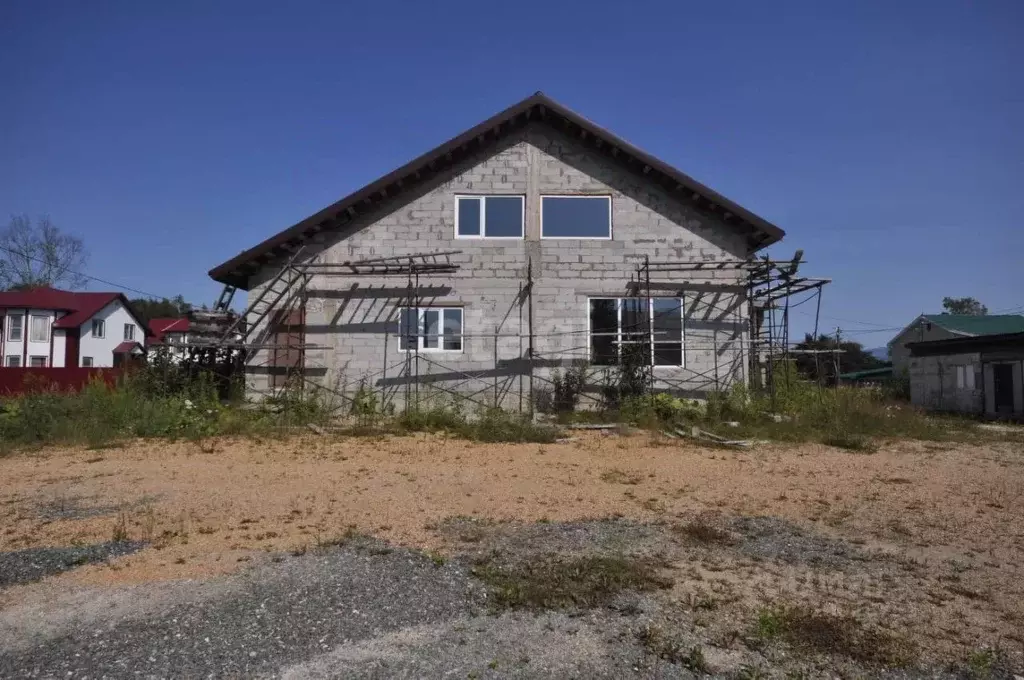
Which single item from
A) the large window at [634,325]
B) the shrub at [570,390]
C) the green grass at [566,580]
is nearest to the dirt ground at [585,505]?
the green grass at [566,580]

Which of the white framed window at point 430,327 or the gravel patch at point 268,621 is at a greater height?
the white framed window at point 430,327

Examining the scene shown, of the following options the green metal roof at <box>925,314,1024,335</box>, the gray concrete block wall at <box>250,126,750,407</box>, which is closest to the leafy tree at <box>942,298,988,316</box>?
the green metal roof at <box>925,314,1024,335</box>

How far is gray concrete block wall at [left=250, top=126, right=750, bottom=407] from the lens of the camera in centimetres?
1709

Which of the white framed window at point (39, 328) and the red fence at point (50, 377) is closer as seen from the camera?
the red fence at point (50, 377)

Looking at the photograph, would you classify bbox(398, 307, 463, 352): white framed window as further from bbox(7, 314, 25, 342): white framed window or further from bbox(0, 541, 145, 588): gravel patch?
bbox(7, 314, 25, 342): white framed window

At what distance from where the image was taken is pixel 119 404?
14680 mm

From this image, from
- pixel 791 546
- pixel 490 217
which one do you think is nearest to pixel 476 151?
pixel 490 217

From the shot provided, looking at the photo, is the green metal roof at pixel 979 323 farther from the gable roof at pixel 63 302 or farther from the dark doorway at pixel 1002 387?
the gable roof at pixel 63 302

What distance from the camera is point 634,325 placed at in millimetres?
16969

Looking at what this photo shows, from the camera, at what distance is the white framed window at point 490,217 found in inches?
690

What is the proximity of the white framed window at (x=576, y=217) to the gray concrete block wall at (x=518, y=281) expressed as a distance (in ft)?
0.67

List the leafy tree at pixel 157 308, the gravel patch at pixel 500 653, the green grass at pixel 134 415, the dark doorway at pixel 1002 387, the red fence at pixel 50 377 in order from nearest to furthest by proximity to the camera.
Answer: the gravel patch at pixel 500 653, the green grass at pixel 134 415, the red fence at pixel 50 377, the dark doorway at pixel 1002 387, the leafy tree at pixel 157 308

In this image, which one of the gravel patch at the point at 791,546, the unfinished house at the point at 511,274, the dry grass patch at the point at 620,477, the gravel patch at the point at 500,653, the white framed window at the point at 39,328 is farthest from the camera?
the white framed window at the point at 39,328

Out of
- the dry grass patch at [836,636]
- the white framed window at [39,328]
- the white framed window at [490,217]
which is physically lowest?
the dry grass patch at [836,636]
